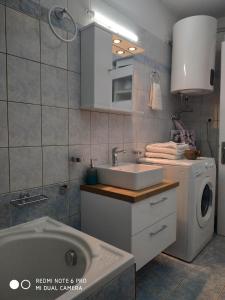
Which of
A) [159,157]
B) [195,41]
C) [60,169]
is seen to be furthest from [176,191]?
[195,41]

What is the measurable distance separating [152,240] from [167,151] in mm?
893

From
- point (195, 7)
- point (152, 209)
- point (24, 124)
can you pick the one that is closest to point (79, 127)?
point (24, 124)

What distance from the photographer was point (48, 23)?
151cm

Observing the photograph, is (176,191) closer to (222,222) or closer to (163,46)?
(222,222)

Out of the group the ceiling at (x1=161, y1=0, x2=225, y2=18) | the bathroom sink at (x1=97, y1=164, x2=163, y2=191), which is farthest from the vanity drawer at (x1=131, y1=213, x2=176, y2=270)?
the ceiling at (x1=161, y1=0, x2=225, y2=18)

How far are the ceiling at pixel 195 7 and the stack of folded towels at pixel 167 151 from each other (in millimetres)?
1609

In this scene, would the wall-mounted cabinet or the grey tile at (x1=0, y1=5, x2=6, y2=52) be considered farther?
the wall-mounted cabinet

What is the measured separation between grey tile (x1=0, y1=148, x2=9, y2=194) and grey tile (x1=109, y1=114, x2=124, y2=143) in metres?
0.94

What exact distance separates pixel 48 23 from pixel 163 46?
1.56 metres

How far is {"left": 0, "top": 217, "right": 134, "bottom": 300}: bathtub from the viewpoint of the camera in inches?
46.8

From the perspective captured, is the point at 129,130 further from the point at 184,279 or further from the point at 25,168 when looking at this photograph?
the point at 184,279

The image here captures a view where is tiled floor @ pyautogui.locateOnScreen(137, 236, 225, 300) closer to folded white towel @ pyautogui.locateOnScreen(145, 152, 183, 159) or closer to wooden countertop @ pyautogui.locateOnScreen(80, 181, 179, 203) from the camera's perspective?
wooden countertop @ pyautogui.locateOnScreen(80, 181, 179, 203)

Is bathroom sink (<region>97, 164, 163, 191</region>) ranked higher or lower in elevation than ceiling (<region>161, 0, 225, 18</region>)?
lower

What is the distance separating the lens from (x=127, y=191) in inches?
62.7
